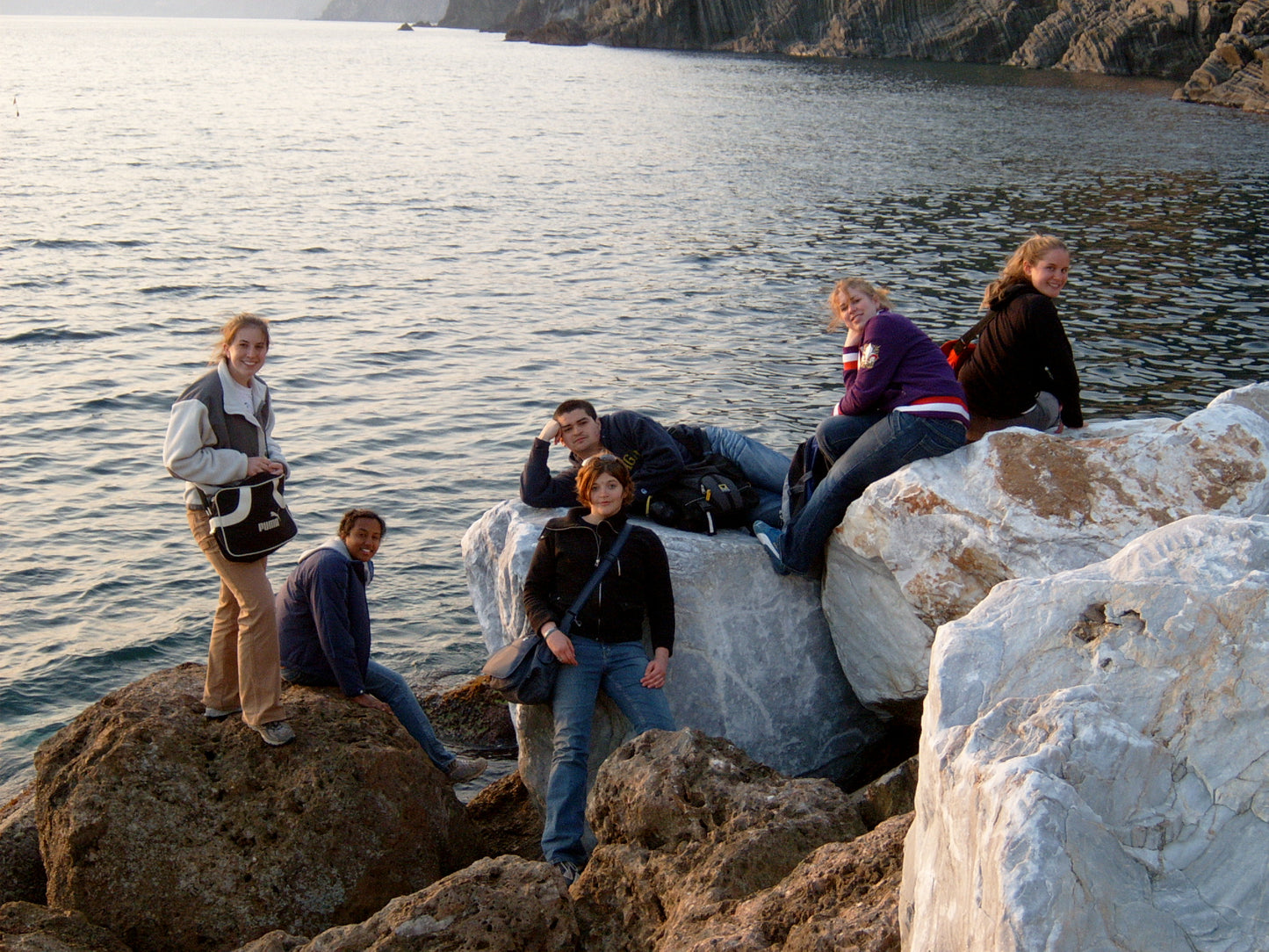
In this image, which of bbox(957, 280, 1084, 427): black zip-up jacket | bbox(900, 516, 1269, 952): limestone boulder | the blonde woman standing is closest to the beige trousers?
the blonde woman standing

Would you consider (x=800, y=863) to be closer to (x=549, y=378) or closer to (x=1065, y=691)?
Result: (x=1065, y=691)

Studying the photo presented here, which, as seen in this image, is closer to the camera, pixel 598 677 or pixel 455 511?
pixel 598 677

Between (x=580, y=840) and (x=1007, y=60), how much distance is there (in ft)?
270

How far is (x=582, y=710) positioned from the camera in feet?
19.9

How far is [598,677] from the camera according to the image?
242 inches

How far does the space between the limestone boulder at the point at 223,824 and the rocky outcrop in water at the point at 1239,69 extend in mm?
55143

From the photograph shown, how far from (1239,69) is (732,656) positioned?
2272 inches

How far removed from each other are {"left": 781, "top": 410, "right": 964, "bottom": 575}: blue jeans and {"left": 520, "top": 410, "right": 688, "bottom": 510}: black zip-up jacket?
0.95 meters

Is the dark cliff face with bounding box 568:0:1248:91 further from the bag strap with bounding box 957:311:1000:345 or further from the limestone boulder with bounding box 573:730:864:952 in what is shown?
the limestone boulder with bounding box 573:730:864:952

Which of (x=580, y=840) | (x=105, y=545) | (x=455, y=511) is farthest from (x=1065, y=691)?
(x=105, y=545)

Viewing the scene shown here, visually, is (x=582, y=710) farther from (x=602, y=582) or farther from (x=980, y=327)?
(x=980, y=327)

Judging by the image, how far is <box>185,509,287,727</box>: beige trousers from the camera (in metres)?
5.80

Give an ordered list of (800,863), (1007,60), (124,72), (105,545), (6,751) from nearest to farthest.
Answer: (800,863)
(6,751)
(105,545)
(124,72)
(1007,60)

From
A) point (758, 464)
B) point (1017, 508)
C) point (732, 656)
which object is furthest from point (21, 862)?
point (1017, 508)
